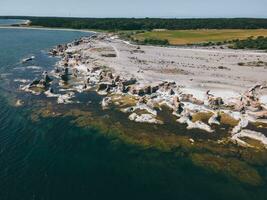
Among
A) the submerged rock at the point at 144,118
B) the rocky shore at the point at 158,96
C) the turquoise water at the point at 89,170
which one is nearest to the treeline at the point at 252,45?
the rocky shore at the point at 158,96

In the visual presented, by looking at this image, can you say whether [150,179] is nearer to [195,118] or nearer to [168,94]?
[195,118]

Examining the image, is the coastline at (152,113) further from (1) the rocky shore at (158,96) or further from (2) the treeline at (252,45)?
(2) the treeline at (252,45)

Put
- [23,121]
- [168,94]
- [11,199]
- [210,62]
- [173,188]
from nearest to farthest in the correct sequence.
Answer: [11,199]
[173,188]
[23,121]
[168,94]
[210,62]

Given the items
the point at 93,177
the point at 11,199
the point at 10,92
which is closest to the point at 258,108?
the point at 93,177

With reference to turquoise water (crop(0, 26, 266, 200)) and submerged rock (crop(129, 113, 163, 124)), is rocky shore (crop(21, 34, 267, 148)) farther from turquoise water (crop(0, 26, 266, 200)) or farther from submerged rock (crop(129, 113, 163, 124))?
turquoise water (crop(0, 26, 266, 200))

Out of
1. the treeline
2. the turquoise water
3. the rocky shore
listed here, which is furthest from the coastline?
the treeline

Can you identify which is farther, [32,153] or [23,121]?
[23,121]

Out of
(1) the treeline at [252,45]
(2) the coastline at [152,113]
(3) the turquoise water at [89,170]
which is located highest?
(1) the treeline at [252,45]
